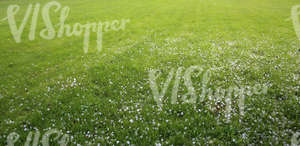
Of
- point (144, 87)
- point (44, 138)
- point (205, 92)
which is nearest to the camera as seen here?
point (44, 138)

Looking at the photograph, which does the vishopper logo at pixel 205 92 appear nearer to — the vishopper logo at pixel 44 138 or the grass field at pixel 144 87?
the grass field at pixel 144 87

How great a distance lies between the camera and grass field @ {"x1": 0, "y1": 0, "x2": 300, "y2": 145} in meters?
7.20

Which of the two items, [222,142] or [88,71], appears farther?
[88,71]

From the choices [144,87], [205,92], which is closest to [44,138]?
[144,87]

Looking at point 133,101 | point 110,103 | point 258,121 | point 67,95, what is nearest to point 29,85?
point 67,95

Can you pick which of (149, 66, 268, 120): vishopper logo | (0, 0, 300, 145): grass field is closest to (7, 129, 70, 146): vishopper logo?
(0, 0, 300, 145): grass field

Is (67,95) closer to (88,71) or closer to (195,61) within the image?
(88,71)

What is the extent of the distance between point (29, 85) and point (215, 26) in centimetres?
2161

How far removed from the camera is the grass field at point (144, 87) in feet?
23.6

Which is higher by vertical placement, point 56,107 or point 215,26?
point 215,26

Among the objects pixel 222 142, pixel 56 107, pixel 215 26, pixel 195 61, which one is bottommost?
pixel 222 142

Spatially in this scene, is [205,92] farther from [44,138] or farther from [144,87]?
[44,138]

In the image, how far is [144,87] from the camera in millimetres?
10344

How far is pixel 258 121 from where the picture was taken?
748 centimetres
